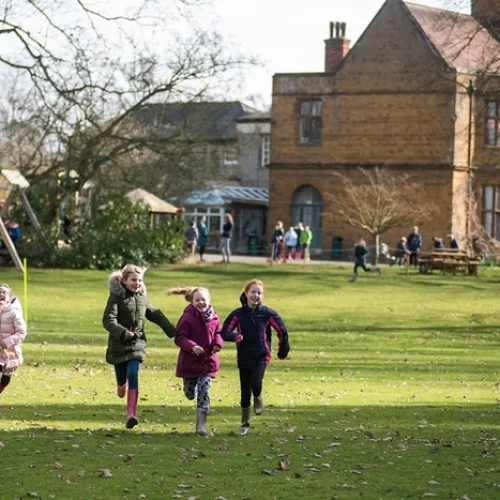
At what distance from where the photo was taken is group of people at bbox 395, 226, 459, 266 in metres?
65.1

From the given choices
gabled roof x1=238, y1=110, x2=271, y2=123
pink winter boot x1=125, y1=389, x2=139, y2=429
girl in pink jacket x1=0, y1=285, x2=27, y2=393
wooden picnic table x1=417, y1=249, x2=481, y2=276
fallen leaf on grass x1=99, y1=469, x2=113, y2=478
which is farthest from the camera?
gabled roof x1=238, y1=110, x2=271, y2=123

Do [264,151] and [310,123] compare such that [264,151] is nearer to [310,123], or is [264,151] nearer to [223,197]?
[223,197]

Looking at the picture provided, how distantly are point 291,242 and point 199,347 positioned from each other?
55.3 metres

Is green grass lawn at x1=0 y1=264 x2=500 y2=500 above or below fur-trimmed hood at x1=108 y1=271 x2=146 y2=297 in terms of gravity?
below

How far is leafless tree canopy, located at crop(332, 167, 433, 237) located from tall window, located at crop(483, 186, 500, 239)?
3.34 m

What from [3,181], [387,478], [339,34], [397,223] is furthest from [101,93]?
[387,478]

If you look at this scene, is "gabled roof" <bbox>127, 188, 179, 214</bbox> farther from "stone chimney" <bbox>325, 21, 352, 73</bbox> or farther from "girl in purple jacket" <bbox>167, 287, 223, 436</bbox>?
"girl in purple jacket" <bbox>167, 287, 223, 436</bbox>

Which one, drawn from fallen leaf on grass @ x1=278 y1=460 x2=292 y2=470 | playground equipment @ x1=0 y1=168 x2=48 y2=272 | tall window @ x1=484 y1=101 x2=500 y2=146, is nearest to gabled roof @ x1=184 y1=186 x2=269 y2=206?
tall window @ x1=484 y1=101 x2=500 y2=146

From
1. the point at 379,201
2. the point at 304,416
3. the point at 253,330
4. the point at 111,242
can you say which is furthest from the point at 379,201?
the point at 253,330

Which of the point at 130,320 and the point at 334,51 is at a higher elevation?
the point at 334,51

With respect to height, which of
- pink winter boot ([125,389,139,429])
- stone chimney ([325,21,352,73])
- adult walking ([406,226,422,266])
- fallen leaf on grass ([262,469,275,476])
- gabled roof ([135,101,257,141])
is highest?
stone chimney ([325,21,352,73])

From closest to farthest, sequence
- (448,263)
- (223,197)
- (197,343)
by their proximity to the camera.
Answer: (197,343)
(448,263)
(223,197)

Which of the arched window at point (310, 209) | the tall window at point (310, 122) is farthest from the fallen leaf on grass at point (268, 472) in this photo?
the tall window at point (310, 122)

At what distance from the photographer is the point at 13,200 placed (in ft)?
181
